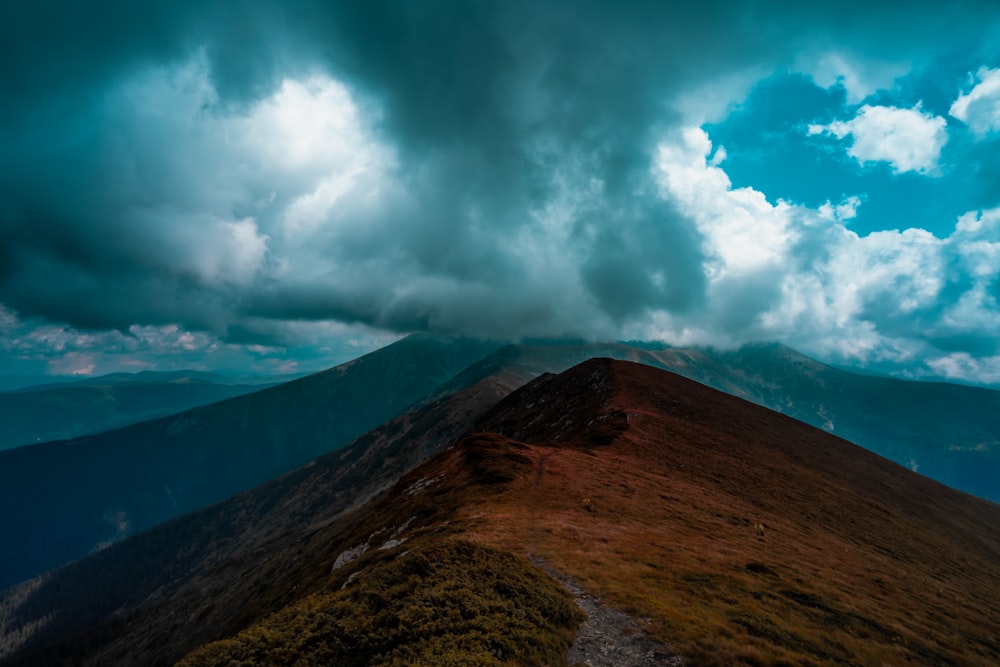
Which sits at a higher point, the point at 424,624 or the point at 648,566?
the point at 648,566

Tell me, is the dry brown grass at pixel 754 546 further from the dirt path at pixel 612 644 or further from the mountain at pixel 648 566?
the dirt path at pixel 612 644

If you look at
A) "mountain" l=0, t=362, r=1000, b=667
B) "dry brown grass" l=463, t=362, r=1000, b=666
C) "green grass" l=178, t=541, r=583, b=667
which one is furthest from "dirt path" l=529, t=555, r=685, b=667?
"dry brown grass" l=463, t=362, r=1000, b=666

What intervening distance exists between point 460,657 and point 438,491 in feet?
147

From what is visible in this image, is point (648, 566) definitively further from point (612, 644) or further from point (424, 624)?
point (424, 624)

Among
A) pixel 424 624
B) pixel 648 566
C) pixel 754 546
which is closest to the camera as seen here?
pixel 424 624

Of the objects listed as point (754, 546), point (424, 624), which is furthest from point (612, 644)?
point (754, 546)

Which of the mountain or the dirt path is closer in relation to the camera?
the dirt path

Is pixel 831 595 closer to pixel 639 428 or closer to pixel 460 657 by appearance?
pixel 460 657

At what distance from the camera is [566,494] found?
163 feet

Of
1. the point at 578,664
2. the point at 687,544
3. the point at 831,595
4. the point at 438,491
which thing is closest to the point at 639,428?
the point at 438,491

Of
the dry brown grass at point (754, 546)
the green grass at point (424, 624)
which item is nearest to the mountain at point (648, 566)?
the green grass at point (424, 624)

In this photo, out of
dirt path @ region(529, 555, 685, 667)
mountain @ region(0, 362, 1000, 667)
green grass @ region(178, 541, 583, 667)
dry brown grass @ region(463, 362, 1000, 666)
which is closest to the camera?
green grass @ region(178, 541, 583, 667)

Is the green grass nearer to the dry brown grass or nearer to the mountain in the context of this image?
the mountain

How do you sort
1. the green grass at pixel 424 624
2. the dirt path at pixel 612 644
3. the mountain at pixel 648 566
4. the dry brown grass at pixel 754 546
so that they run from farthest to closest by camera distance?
the dry brown grass at pixel 754 546 → the mountain at pixel 648 566 → the dirt path at pixel 612 644 → the green grass at pixel 424 624
